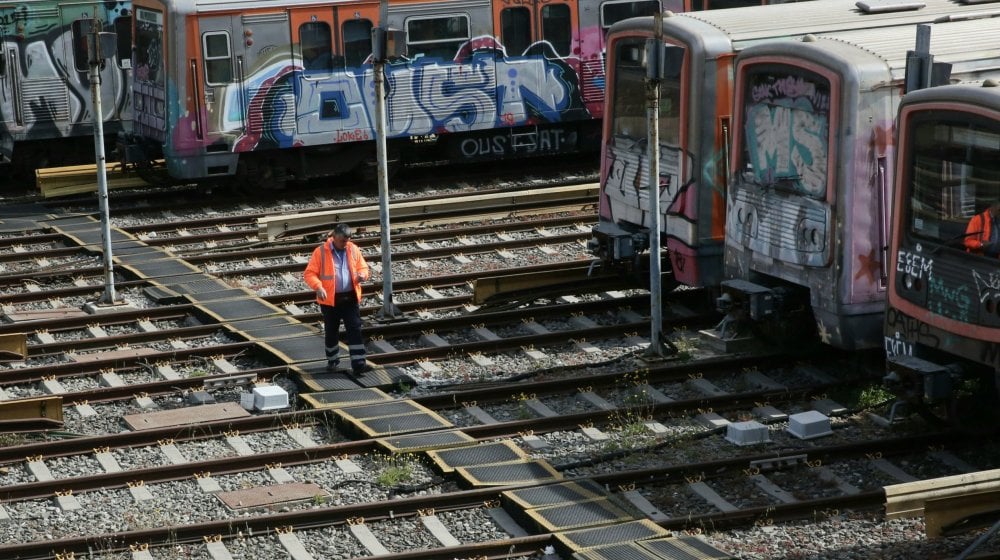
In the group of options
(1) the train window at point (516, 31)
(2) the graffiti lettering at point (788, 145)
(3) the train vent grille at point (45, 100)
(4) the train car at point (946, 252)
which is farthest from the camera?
(3) the train vent grille at point (45, 100)

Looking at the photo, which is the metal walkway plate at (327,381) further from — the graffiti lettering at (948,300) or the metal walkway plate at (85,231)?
the metal walkway plate at (85,231)

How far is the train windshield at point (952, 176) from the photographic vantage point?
10328mm

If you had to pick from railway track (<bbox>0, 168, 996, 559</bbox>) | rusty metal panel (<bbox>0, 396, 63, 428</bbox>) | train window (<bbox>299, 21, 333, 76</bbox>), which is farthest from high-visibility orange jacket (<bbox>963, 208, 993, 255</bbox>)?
train window (<bbox>299, 21, 333, 76</bbox>)

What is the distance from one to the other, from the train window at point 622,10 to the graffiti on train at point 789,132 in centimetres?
877

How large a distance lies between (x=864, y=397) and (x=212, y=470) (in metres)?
5.05

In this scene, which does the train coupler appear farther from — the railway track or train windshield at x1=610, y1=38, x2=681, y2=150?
train windshield at x1=610, y1=38, x2=681, y2=150

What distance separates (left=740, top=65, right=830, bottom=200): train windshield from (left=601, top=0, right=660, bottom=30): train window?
8740 millimetres

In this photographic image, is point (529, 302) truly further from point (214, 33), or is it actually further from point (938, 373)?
point (214, 33)

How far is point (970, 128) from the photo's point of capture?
34.1 feet

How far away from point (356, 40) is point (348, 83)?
22.3 inches

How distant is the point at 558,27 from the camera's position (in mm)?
21391

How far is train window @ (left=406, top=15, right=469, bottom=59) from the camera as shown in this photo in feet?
67.8

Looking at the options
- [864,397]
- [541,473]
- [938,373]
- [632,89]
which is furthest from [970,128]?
[632,89]

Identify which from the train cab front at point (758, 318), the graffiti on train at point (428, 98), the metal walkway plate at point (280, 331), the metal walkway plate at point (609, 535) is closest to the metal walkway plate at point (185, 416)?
the metal walkway plate at point (280, 331)
